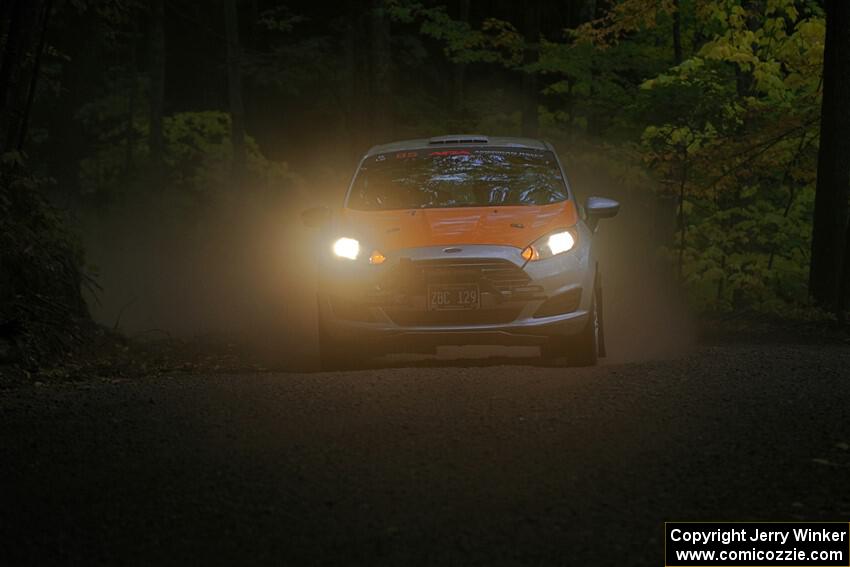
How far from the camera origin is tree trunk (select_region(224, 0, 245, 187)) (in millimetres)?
31203

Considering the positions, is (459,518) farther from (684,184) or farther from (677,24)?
(677,24)

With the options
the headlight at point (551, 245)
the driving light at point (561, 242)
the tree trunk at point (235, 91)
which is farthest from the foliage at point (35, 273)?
the tree trunk at point (235, 91)

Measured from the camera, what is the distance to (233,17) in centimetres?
3166

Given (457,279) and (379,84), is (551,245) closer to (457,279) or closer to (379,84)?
(457,279)

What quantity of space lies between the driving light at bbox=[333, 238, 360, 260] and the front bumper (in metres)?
0.10

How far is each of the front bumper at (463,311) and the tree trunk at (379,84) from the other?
37.7ft

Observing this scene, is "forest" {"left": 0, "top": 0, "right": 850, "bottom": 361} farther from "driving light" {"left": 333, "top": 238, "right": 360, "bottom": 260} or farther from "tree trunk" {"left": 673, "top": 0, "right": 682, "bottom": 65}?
"driving light" {"left": 333, "top": 238, "right": 360, "bottom": 260}

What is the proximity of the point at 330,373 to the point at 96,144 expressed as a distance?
86.5 feet

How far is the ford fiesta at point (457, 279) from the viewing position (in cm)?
996

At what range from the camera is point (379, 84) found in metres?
21.4

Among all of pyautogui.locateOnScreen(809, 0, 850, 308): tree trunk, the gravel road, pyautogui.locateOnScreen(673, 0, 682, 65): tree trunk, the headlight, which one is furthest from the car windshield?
pyautogui.locateOnScreen(673, 0, 682, 65): tree trunk

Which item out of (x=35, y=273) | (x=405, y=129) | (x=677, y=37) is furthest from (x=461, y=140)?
(x=405, y=129)

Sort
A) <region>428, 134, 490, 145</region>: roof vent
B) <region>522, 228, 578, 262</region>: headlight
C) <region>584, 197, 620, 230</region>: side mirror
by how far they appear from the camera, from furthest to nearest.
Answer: <region>428, 134, 490, 145</region>: roof vent
<region>584, 197, 620, 230</region>: side mirror
<region>522, 228, 578, 262</region>: headlight

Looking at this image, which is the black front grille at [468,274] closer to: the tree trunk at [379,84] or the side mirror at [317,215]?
the side mirror at [317,215]
